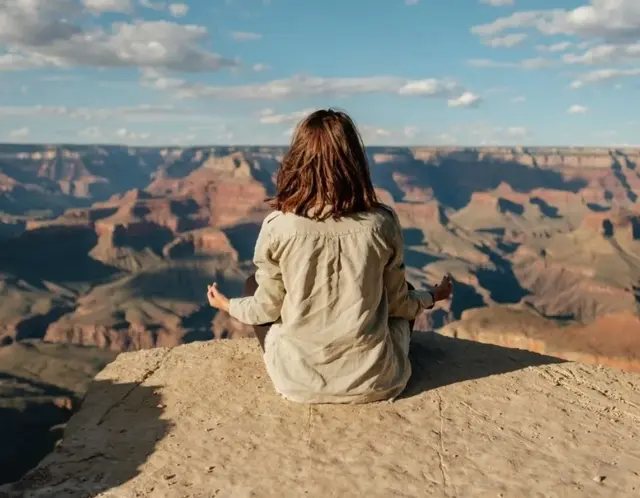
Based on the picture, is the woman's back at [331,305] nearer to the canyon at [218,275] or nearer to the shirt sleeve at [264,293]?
the shirt sleeve at [264,293]

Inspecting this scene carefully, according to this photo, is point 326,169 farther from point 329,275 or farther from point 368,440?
point 368,440

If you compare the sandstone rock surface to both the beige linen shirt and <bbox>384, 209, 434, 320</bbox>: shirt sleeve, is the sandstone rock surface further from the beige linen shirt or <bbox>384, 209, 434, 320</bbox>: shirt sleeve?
<bbox>384, 209, 434, 320</bbox>: shirt sleeve

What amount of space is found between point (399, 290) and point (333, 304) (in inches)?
23.7

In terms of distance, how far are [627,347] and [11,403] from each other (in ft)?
146

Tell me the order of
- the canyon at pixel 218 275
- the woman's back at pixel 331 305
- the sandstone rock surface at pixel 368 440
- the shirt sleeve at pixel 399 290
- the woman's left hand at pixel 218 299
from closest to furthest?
the sandstone rock surface at pixel 368 440 < the woman's back at pixel 331 305 < the shirt sleeve at pixel 399 290 < the woman's left hand at pixel 218 299 < the canyon at pixel 218 275

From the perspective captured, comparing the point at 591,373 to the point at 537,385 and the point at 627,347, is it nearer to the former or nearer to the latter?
the point at 537,385

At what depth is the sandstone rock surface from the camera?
373 centimetres

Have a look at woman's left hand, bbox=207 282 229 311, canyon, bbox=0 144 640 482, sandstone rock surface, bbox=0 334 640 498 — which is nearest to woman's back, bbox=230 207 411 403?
woman's left hand, bbox=207 282 229 311

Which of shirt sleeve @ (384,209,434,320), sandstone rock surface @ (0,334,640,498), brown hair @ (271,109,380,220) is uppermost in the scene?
brown hair @ (271,109,380,220)

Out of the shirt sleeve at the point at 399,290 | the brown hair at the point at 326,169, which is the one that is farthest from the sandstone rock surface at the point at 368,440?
the brown hair at the point at 326,169

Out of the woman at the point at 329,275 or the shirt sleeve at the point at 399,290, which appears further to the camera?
the shirt sleeve at the point at 399,290

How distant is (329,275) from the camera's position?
3975 mm

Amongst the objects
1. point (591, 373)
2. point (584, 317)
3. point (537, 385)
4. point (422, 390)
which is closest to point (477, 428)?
point (422, 390)

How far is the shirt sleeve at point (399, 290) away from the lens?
13.4 ft
